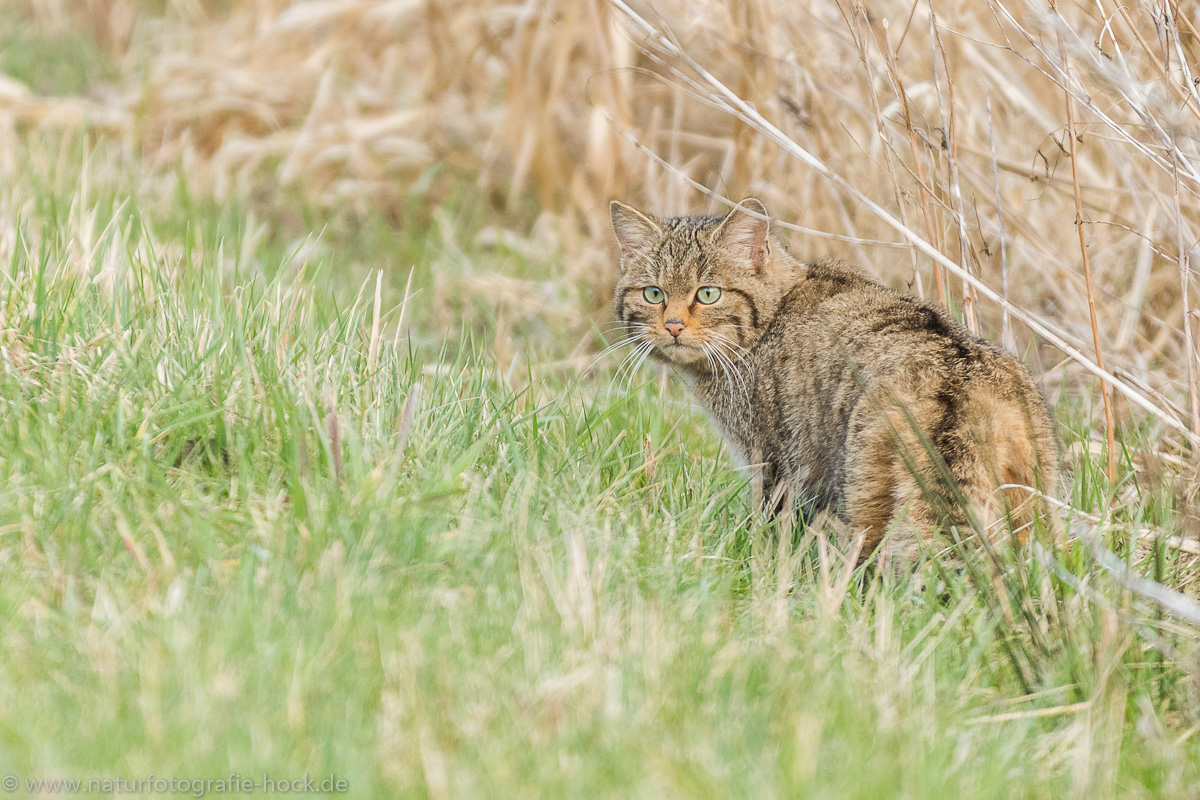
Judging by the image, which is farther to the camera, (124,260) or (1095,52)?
(124,260)

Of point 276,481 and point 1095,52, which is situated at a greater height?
point 1095,52

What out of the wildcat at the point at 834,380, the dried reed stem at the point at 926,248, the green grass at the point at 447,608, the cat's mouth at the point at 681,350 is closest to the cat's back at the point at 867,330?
the wildcat at the point at 834,380

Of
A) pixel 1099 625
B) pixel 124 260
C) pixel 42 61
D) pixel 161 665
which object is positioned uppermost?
pixel 42 61

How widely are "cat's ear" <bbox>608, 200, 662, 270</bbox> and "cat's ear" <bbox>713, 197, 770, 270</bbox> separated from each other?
279 millimetres

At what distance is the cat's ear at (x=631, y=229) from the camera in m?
3.88

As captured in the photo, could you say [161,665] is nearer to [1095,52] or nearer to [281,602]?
[281,602]

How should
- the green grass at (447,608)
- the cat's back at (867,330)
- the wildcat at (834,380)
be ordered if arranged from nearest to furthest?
the green grass at (447,608), the wildcat at (834,380), the cat's back at (867,330)

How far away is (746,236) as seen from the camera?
12.0ft

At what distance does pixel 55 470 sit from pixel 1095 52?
2.44 metres

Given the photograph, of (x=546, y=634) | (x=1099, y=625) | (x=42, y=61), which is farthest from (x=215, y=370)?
(x=42, y=61)

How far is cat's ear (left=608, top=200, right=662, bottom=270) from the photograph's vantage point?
3.88m

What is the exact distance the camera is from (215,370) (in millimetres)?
2877

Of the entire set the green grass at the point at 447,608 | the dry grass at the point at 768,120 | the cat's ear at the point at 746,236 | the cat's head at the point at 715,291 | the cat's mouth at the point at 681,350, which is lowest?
the green grass at the point at 447,608

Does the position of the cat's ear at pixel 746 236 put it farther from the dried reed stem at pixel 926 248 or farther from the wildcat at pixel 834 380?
the dried reed stem at pixel 926 248
